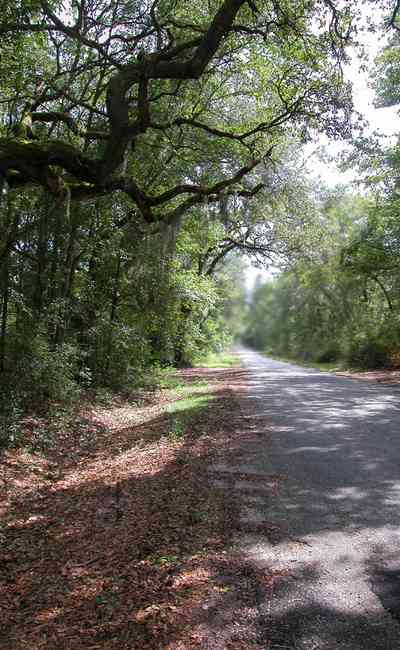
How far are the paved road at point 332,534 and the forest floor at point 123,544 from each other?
273 millimetres

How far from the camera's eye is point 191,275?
719 inches

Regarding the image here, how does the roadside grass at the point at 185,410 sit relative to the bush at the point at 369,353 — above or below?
below

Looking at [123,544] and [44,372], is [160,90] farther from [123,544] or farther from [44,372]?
[123,544]

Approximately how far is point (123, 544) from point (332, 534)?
1.97 meters

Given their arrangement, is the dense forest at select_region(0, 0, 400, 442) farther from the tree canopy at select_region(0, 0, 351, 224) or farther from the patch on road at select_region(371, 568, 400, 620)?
the patch on road at select_region(371, 568, 400, 620)

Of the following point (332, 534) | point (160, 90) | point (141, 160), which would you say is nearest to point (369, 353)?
point (141, 160)

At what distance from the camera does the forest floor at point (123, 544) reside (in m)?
3.12

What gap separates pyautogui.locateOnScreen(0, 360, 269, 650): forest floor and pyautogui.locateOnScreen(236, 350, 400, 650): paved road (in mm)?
273

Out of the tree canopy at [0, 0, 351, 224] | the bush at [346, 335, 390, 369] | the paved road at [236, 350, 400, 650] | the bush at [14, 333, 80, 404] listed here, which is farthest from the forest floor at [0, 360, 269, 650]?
the bush at [346, 335, 390, 369]

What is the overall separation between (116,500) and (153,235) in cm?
1053

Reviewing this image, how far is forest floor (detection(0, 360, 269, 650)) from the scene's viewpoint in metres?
3.12

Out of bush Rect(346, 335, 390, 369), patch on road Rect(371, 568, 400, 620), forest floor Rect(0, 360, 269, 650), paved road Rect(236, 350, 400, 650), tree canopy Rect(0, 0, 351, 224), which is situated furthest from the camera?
bush Rect(346, 335, 390, 369)

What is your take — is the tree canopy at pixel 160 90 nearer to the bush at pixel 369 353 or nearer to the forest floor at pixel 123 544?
the forest floor at pixel 123 544

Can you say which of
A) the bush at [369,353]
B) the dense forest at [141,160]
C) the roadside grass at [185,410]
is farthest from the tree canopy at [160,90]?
the bush at [369,353]
